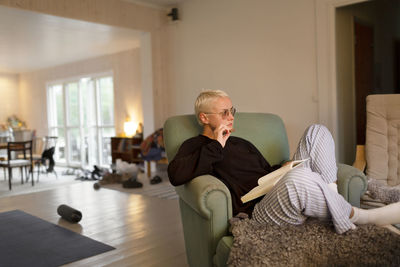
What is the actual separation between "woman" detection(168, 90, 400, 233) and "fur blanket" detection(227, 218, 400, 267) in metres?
0.07

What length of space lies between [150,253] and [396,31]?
5.39m

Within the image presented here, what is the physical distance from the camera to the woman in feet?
4.77

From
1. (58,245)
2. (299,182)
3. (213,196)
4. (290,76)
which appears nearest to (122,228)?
(58,245)

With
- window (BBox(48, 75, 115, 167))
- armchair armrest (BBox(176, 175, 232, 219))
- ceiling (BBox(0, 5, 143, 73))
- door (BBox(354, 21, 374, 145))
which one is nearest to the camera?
armchair armrest (BBox(176, 175, 232, 219))

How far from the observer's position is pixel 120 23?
5426 mm

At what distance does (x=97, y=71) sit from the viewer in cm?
838

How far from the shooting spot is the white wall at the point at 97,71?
7.48 m

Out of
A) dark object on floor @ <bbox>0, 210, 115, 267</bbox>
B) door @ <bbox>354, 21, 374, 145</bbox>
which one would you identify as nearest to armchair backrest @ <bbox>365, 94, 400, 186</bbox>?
door @ <bbox>354, 21, 374, 145</bbox>

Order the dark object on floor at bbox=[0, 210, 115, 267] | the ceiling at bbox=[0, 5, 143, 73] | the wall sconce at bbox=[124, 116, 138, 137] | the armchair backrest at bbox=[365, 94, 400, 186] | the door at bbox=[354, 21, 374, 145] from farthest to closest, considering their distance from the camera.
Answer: the wall sconce at bbox=[124, 116, 138, 137]
the ceiling at bbox=[0, 5, 143, 73]
the door at bbox=[354, 21, 374, 145]
the armchair backrest at bbox=[365, 94, 400, 186]
the dark object on floor at bbox=[0, 210, 115, 267]

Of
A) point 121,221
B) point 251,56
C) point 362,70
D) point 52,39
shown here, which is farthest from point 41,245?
point 52,39

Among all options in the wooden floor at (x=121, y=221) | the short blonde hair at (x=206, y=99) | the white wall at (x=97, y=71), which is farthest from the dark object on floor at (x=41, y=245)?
the white wall at (x=97, y=71)

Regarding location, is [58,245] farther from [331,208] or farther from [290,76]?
[290,76]

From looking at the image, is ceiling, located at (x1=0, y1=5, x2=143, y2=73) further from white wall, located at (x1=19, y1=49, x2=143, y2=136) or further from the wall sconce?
the wall sconce

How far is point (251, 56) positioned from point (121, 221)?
279 centimetres
